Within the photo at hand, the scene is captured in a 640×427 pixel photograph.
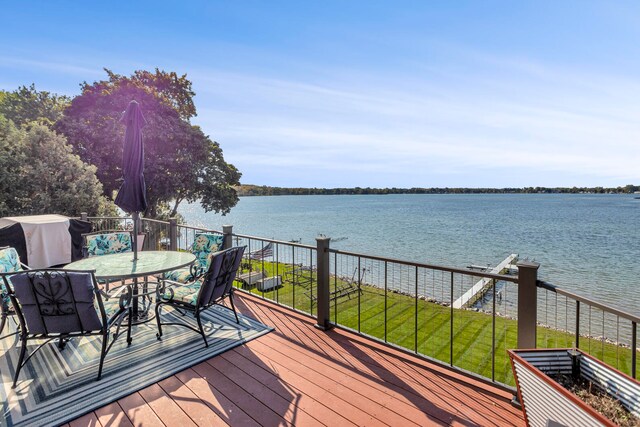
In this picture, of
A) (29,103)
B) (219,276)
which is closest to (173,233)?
(219,276)

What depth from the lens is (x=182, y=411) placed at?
2.10m

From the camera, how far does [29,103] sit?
72.7 feet

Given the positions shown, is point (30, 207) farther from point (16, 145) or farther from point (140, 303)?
point (140, 303)

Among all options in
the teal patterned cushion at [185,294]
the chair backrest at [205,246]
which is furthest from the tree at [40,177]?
the teal patterned cushion at [185,294]

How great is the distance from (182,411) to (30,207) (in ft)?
36.7

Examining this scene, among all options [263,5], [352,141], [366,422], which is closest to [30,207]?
[263,5]

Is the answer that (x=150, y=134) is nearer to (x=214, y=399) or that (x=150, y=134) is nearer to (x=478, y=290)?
(x=214, y=399)

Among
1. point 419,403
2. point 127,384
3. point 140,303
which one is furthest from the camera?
point 140,303

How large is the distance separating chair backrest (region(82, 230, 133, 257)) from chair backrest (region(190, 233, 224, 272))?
1065 millimetres

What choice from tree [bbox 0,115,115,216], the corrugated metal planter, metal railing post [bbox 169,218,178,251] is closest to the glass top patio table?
metal railing post [bbox 169,218,178,251]

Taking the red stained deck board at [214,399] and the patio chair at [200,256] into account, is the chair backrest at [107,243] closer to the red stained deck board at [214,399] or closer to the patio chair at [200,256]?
the patio chair at [200,256]

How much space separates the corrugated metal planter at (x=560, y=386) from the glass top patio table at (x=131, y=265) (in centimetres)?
285

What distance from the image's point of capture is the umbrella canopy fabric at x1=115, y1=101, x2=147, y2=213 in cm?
338

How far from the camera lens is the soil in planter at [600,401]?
1.31 meters
